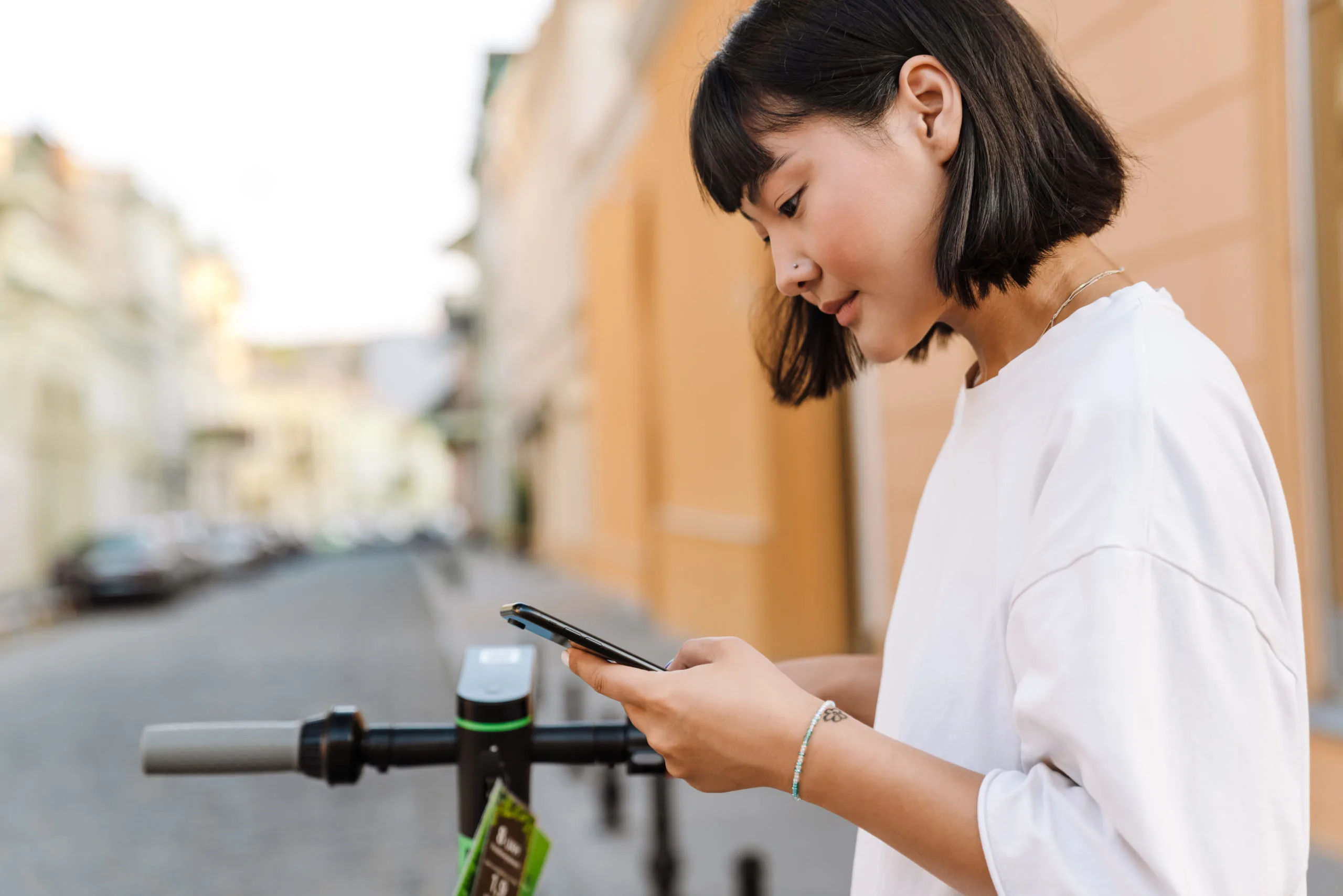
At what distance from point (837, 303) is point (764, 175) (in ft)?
0.46

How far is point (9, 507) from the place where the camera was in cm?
2355

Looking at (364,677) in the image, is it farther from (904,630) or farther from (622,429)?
(904,630)

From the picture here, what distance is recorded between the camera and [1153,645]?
79 centimetres

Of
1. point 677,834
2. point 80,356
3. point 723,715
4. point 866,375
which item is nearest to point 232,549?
point 80,356

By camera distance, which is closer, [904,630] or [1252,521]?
[1252,521]

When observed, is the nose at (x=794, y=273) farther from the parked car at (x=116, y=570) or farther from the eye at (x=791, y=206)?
the parked car at (x=116, y=570)

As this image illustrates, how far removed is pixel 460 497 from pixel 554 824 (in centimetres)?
4476

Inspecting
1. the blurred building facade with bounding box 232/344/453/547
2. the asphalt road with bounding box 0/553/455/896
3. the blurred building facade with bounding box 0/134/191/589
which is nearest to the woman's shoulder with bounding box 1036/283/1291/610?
the asphalt road with bounding box 0/553/455/896

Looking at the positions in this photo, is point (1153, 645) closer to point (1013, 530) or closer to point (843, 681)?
point (1013, 530)

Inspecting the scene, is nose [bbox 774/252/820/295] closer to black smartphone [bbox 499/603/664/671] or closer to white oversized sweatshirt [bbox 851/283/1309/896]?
white oversized sweatshirt [bbox 851/283/1309/896]

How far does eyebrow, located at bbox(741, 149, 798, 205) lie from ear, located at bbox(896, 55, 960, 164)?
0.35 ft

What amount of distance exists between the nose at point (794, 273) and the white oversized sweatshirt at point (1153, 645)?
0.25 m

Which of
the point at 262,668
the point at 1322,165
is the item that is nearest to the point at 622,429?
the point at 262,668

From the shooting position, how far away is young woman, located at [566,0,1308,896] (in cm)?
79
